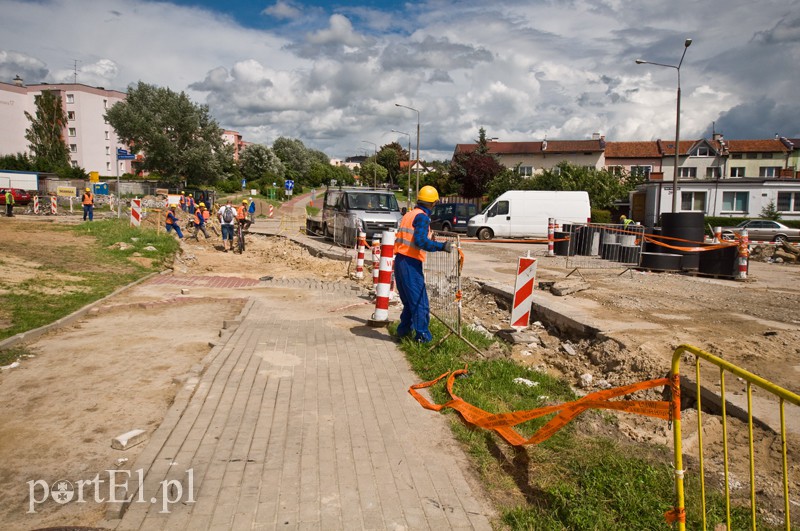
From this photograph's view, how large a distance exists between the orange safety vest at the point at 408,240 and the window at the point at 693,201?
120 feet

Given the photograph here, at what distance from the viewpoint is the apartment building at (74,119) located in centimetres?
7606

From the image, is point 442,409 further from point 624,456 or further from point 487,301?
point 487,301

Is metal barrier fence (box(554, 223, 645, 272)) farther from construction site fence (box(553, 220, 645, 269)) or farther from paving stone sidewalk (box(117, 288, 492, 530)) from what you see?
paving stone sidewalk (box(117, 288, 492, 530))

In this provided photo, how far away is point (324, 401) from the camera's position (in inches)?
198

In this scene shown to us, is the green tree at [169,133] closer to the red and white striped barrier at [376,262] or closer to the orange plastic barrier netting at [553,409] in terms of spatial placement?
the red and white striped barrier at [376,262]

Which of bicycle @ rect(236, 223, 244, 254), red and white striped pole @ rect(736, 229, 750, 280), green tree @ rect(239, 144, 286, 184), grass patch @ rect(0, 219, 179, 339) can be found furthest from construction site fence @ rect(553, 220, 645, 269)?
green tree @ rect(239, 144, 286, 184)

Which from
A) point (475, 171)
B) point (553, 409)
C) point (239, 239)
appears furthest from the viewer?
point (475, 171)

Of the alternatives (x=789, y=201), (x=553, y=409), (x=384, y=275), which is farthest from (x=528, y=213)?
(x=553, y=409)

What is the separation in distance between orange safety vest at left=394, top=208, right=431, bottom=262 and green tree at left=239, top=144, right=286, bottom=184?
8868 centimetres

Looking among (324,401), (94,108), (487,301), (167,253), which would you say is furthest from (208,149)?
(324,401)

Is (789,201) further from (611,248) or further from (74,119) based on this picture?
(74,119)

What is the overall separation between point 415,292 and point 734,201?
3846cm

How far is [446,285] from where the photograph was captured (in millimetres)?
8008

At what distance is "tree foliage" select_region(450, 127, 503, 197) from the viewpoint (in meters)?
55.1
